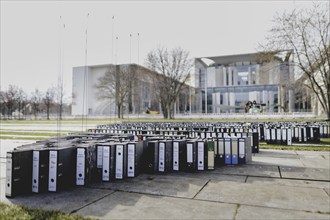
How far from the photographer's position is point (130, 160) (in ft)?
17.7

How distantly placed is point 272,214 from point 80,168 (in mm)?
3499

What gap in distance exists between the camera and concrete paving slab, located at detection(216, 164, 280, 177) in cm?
588

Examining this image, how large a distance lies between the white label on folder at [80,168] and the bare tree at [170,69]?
32547mm

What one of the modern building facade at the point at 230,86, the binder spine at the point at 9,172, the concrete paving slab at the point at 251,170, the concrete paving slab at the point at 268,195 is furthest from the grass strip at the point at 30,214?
the modern building facade at the point at 230,86

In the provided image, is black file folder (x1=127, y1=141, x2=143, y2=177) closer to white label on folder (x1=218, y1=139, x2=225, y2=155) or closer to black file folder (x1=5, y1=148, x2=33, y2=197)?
black file folder (x1=5, y1=148, x2=33, y2=197)

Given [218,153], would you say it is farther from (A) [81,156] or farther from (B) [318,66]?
(B) [318,66]

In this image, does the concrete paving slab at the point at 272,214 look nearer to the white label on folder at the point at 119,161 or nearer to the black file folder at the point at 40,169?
the white label on folder at the point at 119,161

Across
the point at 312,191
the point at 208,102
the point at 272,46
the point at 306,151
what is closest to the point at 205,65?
the point at 208,102

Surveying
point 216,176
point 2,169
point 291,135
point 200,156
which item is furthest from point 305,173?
point 2,169

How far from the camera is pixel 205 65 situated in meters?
68.1

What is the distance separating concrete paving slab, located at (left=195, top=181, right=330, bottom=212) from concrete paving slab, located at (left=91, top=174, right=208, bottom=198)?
24 cm

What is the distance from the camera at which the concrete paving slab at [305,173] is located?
18.4 ft

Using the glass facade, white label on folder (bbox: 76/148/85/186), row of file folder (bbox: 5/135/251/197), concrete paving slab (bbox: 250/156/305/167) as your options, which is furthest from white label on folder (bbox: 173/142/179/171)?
the glass facade

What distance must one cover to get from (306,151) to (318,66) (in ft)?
37.2
